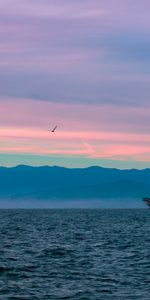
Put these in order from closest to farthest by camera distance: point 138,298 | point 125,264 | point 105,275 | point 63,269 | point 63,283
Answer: point 138,298 < point 63,283 < point 105,275 < point 63,269 < point 125,264

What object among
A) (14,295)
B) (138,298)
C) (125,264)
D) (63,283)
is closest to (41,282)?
(63,283)

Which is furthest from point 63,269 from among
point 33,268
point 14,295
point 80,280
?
point 14,295

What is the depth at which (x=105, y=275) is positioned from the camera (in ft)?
193

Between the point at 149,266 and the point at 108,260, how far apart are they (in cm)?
592

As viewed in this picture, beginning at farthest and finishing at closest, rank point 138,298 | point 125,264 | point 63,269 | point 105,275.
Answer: point 125,264, point 63,269, point 105,275, point 138,298

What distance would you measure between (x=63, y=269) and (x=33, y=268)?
2.62m

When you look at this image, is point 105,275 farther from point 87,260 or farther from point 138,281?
point 87,260

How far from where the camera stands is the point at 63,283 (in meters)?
54.8

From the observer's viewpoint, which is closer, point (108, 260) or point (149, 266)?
point (149, 266)

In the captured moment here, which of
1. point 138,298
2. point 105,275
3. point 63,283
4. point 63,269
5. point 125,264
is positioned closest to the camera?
point 138,298

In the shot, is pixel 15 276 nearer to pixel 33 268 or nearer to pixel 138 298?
pixel 33 268

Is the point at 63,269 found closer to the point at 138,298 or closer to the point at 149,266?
the point at 149,266

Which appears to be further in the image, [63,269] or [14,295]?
[63,269]

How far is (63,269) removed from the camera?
62938 millimetres
